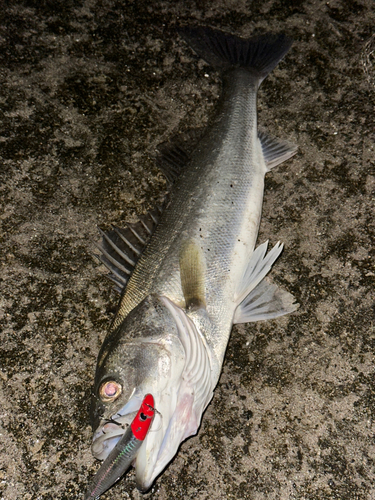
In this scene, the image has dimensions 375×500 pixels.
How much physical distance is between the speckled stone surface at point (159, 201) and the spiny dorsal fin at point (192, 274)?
0.52 m

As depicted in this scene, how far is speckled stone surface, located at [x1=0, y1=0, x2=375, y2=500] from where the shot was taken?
8.39ft

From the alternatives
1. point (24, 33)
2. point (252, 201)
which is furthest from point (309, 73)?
point (24, 33)

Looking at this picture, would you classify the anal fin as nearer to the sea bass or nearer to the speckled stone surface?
the sea bass

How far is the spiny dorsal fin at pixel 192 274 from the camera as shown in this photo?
255 centimetres

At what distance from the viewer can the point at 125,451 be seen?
1983mm

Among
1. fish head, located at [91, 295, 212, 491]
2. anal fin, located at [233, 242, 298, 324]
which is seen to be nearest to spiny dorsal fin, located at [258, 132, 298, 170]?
anal fin, located at [233, 242, 298, 324]

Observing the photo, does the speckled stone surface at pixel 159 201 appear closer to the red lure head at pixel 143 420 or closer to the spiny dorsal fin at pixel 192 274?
the spiny dorsal fin at pixel 192 274

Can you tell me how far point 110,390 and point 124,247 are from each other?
1.00 m

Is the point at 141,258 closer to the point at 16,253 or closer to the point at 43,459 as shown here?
the point at 16,253

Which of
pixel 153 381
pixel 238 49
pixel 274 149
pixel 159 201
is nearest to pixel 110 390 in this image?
pixel 153 381

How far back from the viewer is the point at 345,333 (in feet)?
9.27

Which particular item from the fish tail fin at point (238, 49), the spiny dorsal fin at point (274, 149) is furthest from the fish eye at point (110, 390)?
the fish tail fin at point (238, 49)

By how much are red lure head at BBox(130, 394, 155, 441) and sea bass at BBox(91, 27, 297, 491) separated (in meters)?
0.04

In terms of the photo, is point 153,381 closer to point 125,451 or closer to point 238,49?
point 125,451
